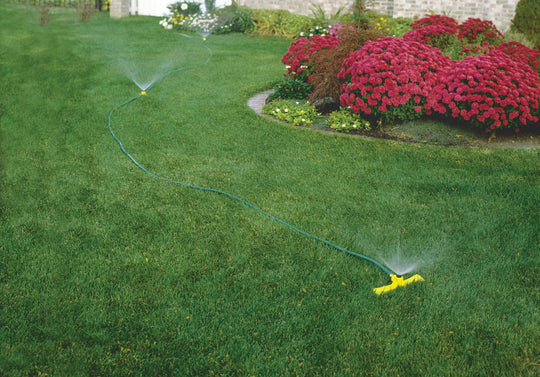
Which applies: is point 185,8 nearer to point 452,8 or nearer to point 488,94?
point 452,8

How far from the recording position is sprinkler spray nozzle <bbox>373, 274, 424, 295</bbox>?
3.05 metres

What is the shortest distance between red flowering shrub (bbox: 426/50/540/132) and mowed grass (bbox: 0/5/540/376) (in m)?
0.51

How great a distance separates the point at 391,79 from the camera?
230 inches

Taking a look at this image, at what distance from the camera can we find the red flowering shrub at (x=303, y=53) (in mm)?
7488

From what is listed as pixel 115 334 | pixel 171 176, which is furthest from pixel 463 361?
pixel 171 176

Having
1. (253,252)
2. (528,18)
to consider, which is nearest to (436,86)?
(253,252)

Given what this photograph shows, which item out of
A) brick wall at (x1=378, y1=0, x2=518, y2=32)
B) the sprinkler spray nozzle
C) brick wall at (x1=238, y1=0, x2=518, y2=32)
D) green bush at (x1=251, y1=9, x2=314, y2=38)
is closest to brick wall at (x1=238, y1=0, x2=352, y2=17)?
brick wall at (x1=238, y1=0, x2=518, y2=32)

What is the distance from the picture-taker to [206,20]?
577 inches

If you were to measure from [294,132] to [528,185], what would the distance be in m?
2.80

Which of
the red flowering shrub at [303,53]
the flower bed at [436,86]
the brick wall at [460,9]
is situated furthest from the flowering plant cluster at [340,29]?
the brick wall at [460,9]

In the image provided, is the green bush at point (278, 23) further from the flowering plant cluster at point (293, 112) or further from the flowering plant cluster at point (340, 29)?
the flowering plant cluster at point (293, 112)

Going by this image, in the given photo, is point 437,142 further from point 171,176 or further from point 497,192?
point 171,176

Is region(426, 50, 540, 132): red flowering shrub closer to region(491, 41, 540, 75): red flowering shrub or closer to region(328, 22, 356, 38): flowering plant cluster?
region(491, 41, 540, 75): red flowering shrub

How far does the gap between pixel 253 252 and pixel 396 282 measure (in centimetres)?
105
